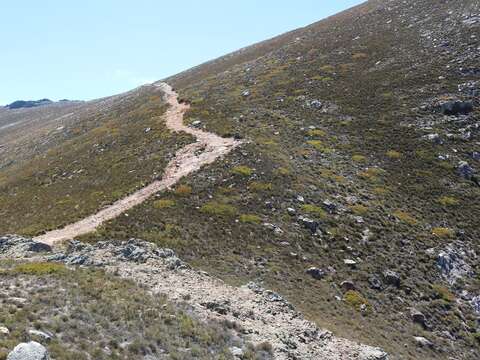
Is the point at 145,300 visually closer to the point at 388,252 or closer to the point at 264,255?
the point at 264,255

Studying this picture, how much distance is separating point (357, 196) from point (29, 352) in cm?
3011

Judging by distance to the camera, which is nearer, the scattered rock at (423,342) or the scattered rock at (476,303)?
the scattered rock at (423,342)

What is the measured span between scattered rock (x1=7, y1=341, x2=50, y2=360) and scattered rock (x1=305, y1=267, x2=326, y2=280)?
56.7 ft

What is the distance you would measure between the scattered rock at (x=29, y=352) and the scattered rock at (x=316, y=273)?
17.3m

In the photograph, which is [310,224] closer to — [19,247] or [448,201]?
[448,201]

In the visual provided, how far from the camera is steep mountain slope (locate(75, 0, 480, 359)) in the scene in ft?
86.7

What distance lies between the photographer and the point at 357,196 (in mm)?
38312

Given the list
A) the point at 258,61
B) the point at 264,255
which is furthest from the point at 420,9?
the point at 264,255

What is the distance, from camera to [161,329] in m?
17.9

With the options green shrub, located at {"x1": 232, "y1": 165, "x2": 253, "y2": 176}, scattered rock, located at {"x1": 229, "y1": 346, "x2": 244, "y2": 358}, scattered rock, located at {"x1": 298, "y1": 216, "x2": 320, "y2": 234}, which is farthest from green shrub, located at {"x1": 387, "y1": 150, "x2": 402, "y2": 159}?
scattered rock, located at {"x1": 229, "y1": 346, "x2": 244, "y2": 358}

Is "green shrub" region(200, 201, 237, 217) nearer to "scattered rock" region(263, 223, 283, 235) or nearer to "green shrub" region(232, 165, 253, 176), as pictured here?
"scattered rock" region(263, 223, 283, 235)

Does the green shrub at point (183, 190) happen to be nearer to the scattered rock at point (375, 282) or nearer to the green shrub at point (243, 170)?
the green shrub at point (243, 170)

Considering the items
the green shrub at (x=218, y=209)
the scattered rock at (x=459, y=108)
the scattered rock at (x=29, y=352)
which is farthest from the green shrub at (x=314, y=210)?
the scattered rock at (x=459, y=108)

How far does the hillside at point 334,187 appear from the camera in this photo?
2677 cm
